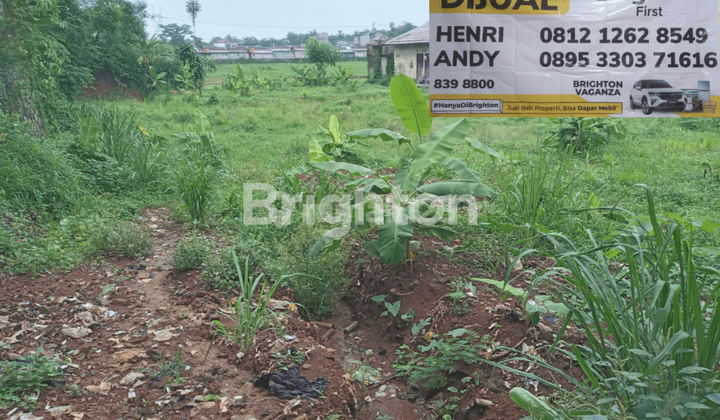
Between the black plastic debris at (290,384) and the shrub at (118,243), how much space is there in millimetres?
2322

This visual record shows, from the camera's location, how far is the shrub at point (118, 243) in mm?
4703

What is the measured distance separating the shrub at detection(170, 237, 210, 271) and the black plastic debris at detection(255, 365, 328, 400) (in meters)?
1.66

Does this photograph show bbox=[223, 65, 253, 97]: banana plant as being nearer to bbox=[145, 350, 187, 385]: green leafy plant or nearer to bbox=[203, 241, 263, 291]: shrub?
bbox=[203, 241, 263, 291]: shrub

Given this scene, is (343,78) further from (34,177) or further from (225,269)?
(225,269)

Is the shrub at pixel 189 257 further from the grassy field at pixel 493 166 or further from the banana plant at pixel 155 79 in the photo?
the banana plant at pixel 155 79

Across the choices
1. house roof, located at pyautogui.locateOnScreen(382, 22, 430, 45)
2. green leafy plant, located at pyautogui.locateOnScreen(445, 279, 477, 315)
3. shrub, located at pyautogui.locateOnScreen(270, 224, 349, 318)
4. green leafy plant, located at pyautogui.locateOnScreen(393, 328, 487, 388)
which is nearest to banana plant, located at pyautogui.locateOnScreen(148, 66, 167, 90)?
house roof, located at pyautogui.locateOnScreen(382, 22, 430, 45)

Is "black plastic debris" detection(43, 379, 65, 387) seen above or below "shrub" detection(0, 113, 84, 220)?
below

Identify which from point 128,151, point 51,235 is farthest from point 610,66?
point 128,151

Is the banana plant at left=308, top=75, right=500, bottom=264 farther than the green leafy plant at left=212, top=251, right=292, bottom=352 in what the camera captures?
Yes

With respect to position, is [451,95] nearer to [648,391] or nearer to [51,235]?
[648,391]

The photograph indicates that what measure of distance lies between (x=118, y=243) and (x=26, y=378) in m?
2.11

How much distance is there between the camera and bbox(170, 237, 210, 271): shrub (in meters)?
4.38

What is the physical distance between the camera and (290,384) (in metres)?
2.92

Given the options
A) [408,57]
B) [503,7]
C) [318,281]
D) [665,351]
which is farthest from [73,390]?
[408,57]
